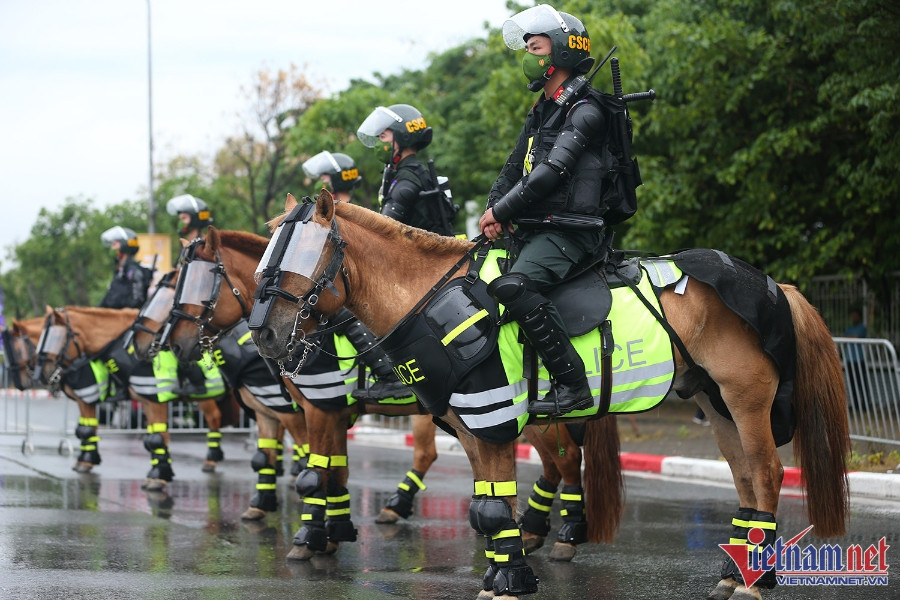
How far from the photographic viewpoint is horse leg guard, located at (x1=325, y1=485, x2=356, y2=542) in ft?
25.8

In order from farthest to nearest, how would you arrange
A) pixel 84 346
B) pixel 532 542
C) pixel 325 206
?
pixel 84 346, pixel 532 542, pixel 325 206

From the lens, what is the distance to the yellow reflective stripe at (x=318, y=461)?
779 cm

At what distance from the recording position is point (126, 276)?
15.2 meters

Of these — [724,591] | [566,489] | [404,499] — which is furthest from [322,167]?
[724,591]

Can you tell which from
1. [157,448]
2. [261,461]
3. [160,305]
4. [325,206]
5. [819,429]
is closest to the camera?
[325,206]

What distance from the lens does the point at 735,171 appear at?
15.6 meters

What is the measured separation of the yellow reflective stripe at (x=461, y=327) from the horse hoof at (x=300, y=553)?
2.71 metres

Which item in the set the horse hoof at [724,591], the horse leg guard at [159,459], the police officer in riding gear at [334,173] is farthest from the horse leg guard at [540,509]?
the horse leg guard at [159,459]

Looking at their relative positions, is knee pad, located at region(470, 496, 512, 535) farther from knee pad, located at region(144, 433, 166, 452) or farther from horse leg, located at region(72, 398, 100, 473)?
horse leg, located at region(72, 398, 100, 473)

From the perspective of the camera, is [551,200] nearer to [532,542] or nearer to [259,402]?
[532,542]

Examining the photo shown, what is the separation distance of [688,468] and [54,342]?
7928 millimetres

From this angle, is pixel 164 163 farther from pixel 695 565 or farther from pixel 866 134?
pixel 695 565

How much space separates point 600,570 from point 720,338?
1.92 m

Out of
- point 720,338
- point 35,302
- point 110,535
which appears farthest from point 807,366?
point 35,302
